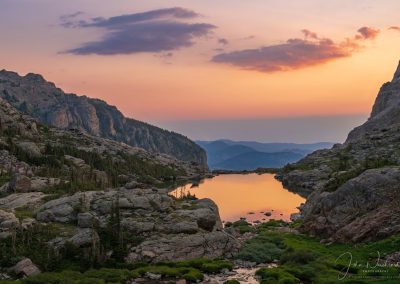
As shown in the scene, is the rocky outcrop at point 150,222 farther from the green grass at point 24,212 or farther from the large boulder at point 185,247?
the green grass at point 24,212

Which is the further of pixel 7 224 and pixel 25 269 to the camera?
pixel 7 224

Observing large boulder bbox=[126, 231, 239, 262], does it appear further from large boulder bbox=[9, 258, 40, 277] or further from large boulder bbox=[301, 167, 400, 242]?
large boulder bbox=[301, 167, 400, 242]

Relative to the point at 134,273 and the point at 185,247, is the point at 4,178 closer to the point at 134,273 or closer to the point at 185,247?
the point at 185,247

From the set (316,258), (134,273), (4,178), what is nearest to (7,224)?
(134,273)

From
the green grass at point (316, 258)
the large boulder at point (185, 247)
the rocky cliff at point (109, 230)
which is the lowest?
the green grass at point (316, 258)

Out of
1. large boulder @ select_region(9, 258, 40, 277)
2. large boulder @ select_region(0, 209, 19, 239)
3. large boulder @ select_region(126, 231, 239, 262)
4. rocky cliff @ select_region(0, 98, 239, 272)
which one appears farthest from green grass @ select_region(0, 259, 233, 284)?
large boulder @ select_region(0, 209, 19, 239)

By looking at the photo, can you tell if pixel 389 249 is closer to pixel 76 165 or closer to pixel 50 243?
pixel 50 243

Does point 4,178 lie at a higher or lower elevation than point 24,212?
higher

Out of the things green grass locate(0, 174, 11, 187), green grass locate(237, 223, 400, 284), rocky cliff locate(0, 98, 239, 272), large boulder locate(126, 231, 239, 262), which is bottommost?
green grass locate(237, 223, 400, 284)

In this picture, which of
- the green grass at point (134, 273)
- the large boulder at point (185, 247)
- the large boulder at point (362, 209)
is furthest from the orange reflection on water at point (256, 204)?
the green grass at point (134, 273)

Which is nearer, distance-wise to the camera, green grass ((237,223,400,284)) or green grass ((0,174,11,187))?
green grass ((237,223,400,284))

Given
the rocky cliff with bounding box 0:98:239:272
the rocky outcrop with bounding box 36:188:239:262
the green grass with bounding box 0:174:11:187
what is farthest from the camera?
the green grass with bounding box 0:174:11:187

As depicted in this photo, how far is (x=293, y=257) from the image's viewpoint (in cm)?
4606

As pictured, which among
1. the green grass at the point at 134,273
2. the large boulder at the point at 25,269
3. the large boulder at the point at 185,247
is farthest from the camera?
the large boulder at the point at 185,247
